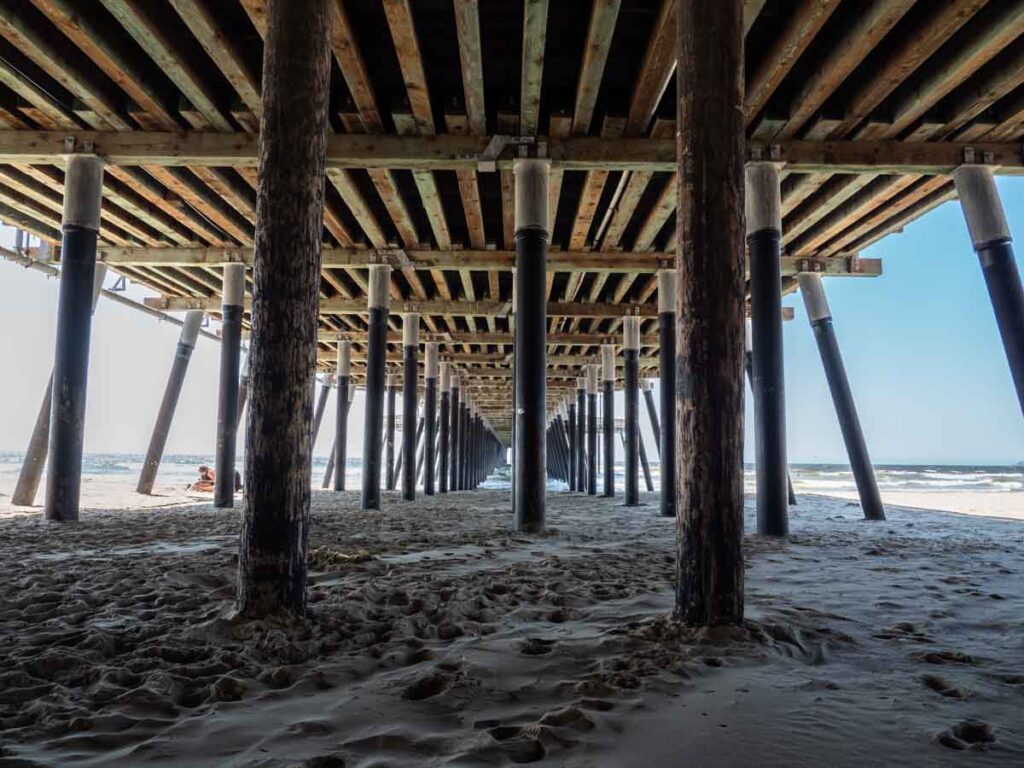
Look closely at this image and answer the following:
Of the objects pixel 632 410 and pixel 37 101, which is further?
pixel 632 410

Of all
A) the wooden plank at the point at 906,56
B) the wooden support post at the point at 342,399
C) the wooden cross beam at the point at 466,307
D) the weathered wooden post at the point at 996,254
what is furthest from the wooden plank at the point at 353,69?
the wooden support post at the point at 342,399

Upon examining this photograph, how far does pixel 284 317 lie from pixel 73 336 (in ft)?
22.7

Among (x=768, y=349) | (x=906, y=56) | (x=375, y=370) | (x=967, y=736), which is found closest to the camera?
(x=967, y=736)

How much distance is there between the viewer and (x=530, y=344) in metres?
8.31

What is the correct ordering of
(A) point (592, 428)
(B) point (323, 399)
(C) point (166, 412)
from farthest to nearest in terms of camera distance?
1. (B) point (323, 399)
2. (A) point (592, 428)
3. (C) point (166, 412)

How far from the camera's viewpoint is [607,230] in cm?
1173

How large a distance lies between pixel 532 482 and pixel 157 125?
22.8ft

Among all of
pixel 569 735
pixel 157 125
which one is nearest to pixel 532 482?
pixel 569 735

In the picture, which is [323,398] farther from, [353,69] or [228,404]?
[353,69]

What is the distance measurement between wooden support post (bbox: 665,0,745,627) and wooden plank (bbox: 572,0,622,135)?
315 cm

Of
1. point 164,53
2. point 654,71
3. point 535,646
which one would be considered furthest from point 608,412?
point 535,646

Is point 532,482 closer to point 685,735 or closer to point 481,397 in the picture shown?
point 685,735

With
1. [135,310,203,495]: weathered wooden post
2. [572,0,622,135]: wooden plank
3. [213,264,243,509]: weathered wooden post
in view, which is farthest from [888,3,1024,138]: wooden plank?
[135,310,203,495]: weathered wooden post

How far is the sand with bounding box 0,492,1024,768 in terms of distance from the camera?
1.93 meters
